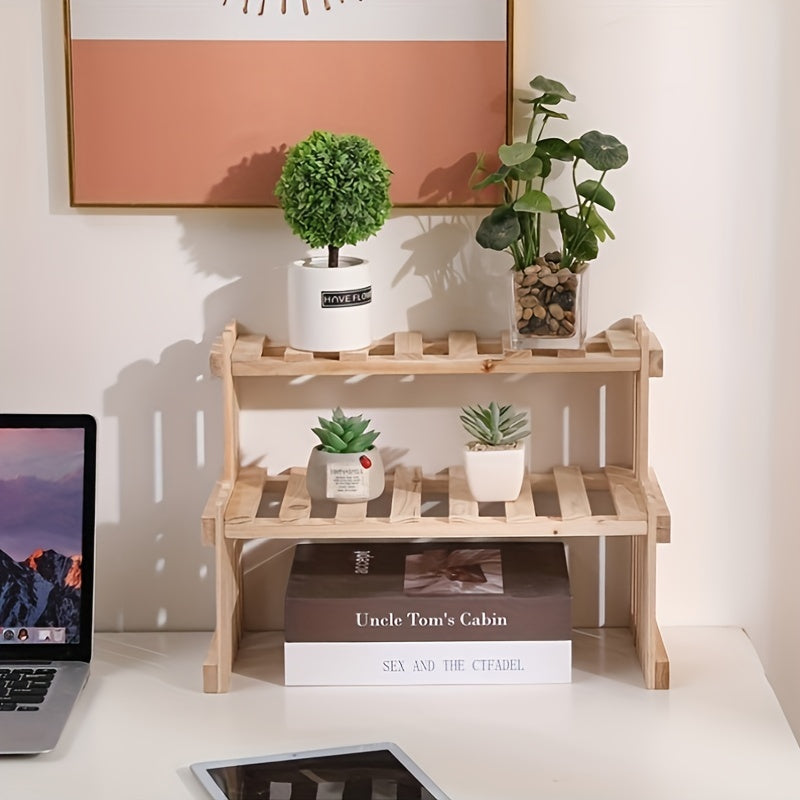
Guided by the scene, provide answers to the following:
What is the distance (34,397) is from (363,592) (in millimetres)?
480

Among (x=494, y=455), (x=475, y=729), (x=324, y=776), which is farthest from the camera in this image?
(x=494, y=455)

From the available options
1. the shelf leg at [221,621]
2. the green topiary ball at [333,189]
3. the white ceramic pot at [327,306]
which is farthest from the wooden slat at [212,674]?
the green topiary ball at [333,189]

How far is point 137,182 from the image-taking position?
58.7 inches

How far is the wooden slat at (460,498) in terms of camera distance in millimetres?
1411

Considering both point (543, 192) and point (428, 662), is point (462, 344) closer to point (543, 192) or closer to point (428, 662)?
point (543, 192)

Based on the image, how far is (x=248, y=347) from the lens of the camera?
1.49m

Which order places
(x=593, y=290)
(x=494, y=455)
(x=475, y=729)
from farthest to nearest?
(x=593, y=290)
(x=494, y=455)
(x=475, y=729)

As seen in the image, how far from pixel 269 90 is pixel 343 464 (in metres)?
0.44

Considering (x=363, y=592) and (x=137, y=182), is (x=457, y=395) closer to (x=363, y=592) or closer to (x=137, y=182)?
(x=363, y=592)

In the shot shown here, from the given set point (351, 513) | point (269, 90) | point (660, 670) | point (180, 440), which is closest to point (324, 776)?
point (351, 513)

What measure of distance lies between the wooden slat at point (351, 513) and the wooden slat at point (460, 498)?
97 mm

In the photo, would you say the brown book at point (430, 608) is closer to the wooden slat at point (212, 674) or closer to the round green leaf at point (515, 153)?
the wooden slat at point (212, 674)

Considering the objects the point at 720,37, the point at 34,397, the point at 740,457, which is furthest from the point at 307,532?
the point at 720,37

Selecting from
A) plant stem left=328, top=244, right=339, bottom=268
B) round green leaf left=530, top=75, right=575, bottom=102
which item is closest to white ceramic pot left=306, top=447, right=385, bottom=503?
plant stem left=328, top=244, right=339, bottom=268
